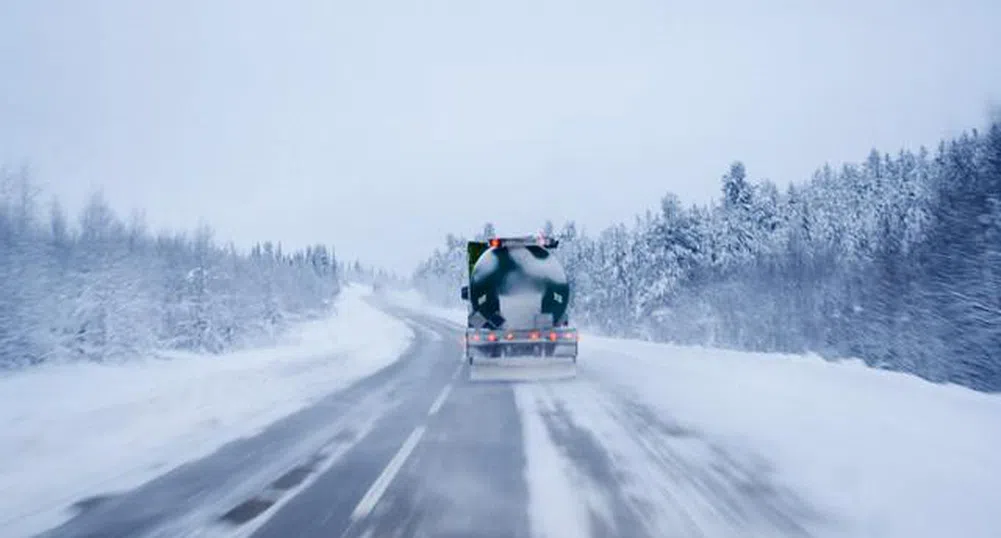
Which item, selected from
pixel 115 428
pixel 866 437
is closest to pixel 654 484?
pixel 866 437

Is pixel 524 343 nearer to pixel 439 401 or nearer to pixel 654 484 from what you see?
pixel 439 401

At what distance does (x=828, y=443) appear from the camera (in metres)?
6.86

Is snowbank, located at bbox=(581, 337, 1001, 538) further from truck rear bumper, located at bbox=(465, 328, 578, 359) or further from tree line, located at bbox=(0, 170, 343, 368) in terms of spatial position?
tree line, located at bbox=(0, 170, 343, 368)

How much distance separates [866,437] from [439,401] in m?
6.97

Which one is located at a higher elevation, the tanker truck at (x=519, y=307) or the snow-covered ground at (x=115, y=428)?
the tanker truck at (x=519, y=307)

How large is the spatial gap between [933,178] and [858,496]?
693 inches

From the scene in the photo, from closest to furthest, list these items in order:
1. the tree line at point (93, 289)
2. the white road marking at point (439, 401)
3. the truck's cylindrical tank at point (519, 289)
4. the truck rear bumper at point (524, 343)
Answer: the white road marking at point (439, 401), the truck rear bumper at point (524, 343), the truck's cylindrical tank at point (519, 289), the tree line at point (93, 289)

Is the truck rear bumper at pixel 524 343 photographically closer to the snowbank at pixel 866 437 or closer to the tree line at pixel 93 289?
the snowbank at pixel 866 437

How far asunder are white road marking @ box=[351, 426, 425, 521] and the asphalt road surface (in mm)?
17

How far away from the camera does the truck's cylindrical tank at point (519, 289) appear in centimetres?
1503

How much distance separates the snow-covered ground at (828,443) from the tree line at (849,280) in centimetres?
804

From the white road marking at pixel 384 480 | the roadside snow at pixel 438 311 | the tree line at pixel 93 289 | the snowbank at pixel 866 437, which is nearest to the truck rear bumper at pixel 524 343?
the snowbank at pixel 866 437

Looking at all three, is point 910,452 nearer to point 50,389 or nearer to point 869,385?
point 869,385

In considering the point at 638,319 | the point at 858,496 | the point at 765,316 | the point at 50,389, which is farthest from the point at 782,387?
the point at 638,319
